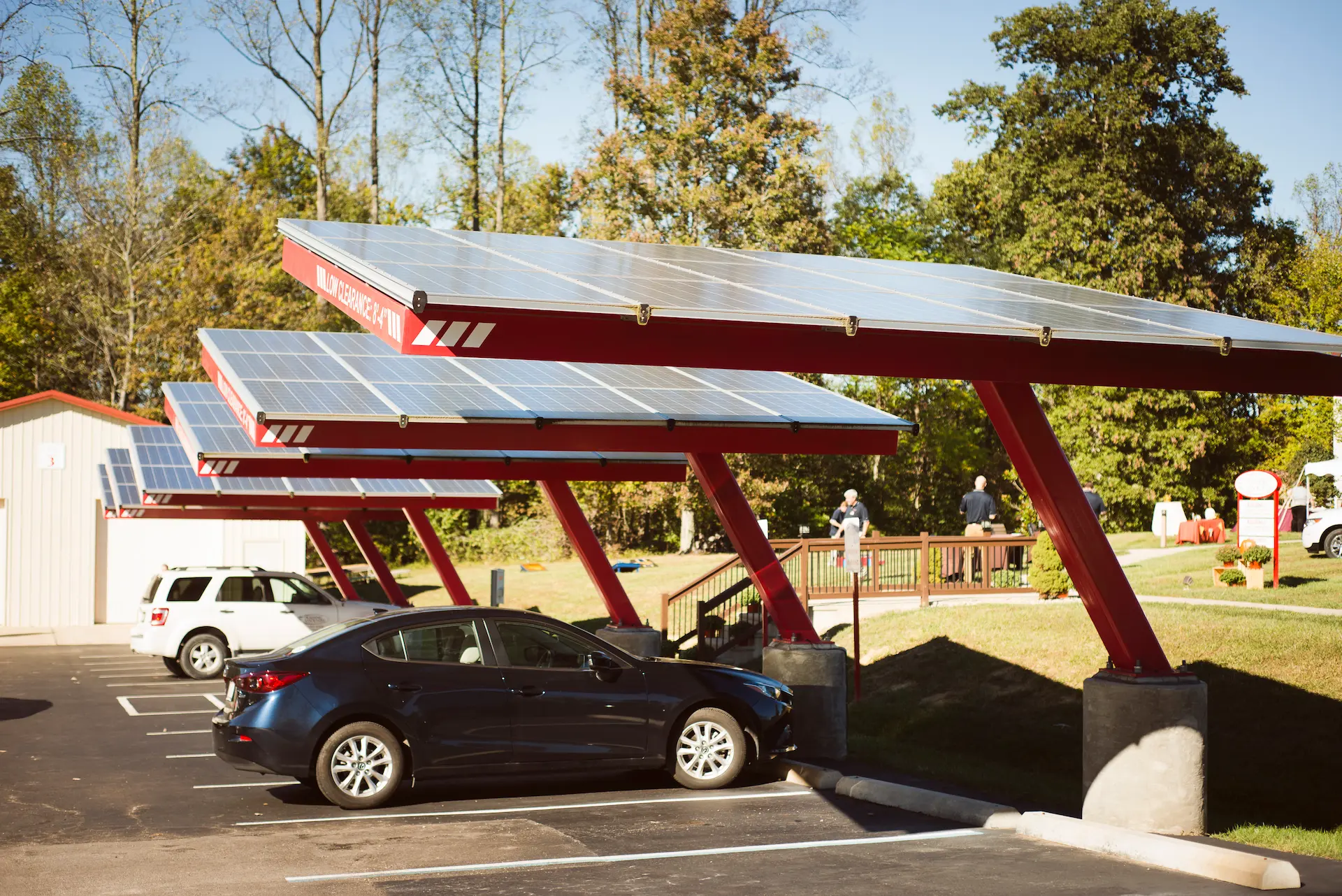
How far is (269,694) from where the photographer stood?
1092cm

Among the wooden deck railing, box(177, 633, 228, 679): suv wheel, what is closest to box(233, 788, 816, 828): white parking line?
the wooden deck railing

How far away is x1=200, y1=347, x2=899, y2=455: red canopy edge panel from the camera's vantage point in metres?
14.3

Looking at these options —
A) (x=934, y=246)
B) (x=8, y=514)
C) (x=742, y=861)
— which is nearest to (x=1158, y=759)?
(x=742, y=861)

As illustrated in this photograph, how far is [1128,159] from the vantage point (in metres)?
43.0

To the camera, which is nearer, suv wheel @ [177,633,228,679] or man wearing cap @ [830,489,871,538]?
suv wheel @ [177,633,228,679]

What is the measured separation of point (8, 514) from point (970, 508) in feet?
80.6

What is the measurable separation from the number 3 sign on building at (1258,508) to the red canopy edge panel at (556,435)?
901 cm

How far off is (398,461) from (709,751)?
298 inches

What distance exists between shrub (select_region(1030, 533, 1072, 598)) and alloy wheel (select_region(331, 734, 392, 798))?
13349 mm

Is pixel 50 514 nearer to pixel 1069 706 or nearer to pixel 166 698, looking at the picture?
pixel 166 698

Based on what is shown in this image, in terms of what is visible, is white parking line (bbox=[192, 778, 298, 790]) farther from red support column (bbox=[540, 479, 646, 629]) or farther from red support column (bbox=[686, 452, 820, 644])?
red support column (bbox=[540, 479, 646, 629])

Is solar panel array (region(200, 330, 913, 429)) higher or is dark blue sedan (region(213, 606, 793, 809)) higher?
solar panel array (region(200, 330, 913, 429))

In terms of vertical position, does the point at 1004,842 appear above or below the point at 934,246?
below

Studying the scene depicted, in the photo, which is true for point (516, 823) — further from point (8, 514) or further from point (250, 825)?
point (8, 514)
